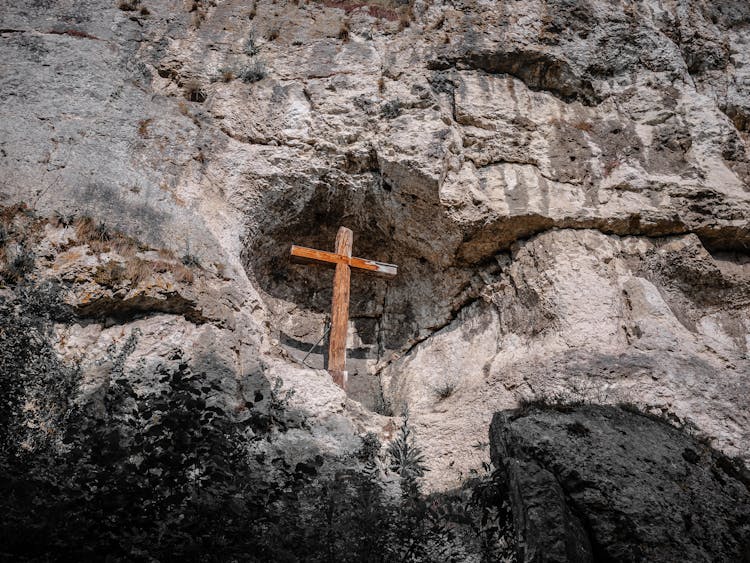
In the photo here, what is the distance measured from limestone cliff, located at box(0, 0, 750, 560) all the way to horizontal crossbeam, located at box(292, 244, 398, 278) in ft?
2.43

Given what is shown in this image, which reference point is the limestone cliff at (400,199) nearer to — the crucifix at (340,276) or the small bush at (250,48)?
the small bush at (250,48)

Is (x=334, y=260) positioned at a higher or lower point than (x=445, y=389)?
higher

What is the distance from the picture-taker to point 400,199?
28.2 ft

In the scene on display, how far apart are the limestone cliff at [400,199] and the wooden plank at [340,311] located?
1.72ft

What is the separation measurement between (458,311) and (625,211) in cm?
255

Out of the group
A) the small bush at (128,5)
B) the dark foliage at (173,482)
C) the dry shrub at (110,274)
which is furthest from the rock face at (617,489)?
the small bush at (128,5)

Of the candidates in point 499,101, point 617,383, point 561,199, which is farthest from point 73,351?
point 499,101

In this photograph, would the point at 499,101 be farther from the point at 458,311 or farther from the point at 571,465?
the point at 571,465

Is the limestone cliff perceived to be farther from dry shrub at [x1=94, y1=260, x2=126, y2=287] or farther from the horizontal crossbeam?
the horizontal crossbeam

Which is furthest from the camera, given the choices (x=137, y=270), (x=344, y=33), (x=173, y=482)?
(x=344, y=33)

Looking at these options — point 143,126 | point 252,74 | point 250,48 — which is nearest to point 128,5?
point 250,48

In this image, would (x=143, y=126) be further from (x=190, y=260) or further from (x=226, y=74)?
(x=190, y=260)

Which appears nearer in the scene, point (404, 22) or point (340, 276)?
point (340, 276)

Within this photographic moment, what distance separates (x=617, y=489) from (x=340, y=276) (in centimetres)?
431
